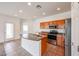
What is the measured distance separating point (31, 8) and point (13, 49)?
2.78ft

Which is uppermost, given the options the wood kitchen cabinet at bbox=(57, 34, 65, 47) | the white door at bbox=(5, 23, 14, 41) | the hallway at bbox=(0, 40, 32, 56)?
the white door at bbox=(5, 23, 14, 41)

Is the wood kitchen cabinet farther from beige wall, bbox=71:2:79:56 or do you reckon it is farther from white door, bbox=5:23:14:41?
white door, bbox=5:23:14:41

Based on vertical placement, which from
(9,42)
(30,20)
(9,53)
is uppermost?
(30,20)

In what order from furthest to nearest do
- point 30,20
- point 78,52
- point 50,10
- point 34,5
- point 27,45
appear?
point 27,45
point 30,20
point 50,10
point 34,5
point 78,52

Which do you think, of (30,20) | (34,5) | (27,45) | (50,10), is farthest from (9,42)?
(50,10)

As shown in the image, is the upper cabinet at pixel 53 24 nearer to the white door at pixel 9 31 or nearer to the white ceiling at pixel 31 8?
the white ceiling at pixel 31 8

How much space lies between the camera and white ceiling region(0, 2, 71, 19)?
1.48 m

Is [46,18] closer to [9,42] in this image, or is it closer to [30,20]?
[30,20]

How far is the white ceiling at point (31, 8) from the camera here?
58.2 inches

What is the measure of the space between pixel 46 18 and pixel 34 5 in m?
0.38

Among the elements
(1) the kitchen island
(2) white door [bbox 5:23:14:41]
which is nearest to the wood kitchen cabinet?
(1) the kitchen island

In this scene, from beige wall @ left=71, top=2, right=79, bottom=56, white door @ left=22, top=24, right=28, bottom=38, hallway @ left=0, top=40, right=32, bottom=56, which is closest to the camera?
beige wall @ left=71, top=2, right=79, bottom=56

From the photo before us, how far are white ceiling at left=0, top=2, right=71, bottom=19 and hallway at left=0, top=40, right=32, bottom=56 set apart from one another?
1.78ft

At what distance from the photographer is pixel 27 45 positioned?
1881 mm
